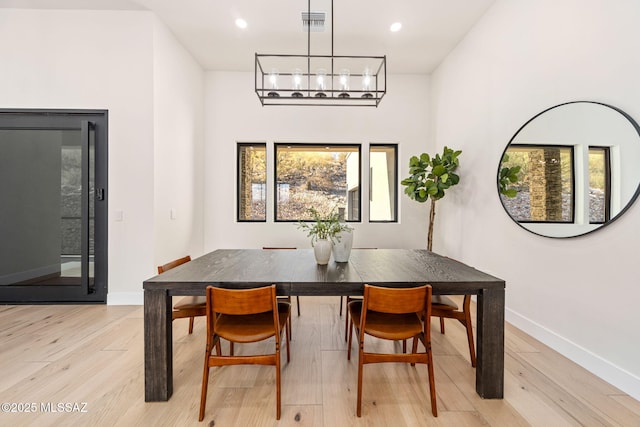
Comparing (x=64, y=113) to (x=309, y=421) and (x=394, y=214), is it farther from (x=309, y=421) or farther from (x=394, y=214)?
(x=394, y=214)

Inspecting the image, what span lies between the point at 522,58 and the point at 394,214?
2.65m

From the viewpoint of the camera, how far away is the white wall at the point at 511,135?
183 centimetres

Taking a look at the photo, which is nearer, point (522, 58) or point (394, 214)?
point (522, 58)

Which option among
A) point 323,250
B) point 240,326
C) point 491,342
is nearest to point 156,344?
point 240,326

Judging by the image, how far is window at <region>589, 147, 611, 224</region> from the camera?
193cm

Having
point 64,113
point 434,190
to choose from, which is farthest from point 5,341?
point 434,190

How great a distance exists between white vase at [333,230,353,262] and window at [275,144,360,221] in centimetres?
251

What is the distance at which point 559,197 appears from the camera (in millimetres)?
2312

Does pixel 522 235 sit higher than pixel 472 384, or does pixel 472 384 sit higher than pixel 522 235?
pixel 522 235

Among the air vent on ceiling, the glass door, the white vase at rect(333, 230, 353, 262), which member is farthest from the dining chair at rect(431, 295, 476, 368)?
the glass door

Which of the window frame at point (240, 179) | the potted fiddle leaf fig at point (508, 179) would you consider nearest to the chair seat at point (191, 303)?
the window frame at point (240, 179)

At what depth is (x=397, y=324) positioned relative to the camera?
5.72ft

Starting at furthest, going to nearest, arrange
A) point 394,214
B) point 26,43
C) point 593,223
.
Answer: point 394,214 < point 26,43 < point 593,223

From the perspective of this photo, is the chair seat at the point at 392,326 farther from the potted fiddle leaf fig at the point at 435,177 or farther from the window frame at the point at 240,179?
the window frame at the point at 240,179
